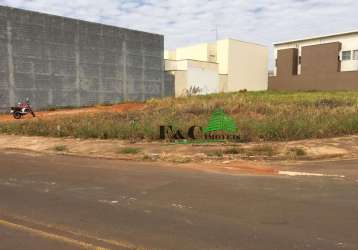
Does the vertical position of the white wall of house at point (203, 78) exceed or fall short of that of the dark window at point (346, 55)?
it falls short

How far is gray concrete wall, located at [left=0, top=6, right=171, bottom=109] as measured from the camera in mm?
33719

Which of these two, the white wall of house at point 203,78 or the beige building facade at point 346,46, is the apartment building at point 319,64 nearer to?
the beige building facade at point 346,46

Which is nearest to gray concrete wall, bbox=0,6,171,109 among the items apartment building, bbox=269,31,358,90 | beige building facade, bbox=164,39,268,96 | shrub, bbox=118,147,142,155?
beige building facade, bbox=164,39,268,96

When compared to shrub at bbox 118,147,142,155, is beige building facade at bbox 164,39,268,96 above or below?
above

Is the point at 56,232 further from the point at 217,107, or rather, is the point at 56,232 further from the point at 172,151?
the point at 217,107

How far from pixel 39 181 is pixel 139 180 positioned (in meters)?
2.11

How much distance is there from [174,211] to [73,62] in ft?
112

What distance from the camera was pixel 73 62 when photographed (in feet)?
126

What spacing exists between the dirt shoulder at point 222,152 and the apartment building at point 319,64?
50.8 metres

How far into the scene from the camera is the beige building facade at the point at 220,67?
50656 mm

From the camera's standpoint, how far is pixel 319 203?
6691mm

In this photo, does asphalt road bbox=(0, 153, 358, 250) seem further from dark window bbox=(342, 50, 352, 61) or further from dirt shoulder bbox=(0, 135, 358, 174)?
dark window bbox=(342, 50, 352, 61)

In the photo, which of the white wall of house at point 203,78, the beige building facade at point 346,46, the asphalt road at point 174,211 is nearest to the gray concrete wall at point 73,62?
the white wall of house at point 203,78

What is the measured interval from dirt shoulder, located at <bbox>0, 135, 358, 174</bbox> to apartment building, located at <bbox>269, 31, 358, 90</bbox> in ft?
167
